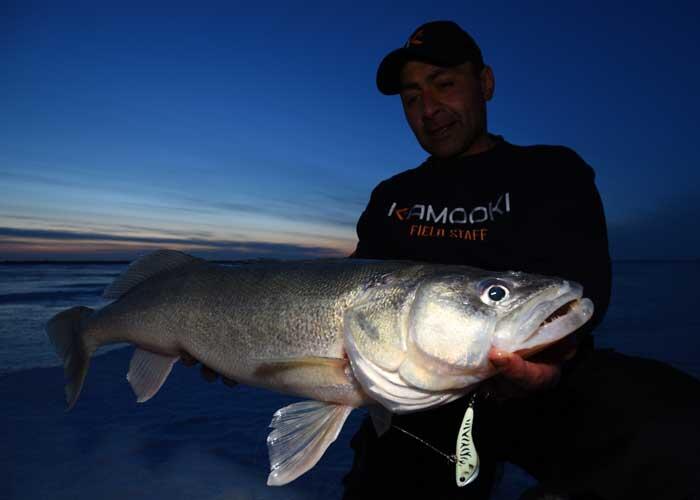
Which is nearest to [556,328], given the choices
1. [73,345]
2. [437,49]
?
[437,49]

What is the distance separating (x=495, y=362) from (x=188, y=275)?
7.30 ft

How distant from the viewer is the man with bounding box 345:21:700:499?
2299 millimetres

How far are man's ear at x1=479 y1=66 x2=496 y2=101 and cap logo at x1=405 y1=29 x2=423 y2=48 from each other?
618mm

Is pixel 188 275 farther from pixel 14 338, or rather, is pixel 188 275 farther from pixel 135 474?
pixel 14 338

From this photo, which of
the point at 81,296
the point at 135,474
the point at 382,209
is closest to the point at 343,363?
the point at 382,209

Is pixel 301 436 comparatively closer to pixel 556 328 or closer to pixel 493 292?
pixel 493 292

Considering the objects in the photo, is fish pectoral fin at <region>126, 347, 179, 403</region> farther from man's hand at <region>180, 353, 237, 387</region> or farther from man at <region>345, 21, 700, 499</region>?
man at <region>345, 21, 700, 499</region>

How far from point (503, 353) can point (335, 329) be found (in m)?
0.87

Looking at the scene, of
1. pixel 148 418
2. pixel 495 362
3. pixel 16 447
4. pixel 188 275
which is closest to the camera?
pixel 495 362

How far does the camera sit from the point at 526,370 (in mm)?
1814

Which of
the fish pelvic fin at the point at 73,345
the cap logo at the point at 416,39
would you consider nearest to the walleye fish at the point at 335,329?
the fish pelvic fin at the point at 73,345

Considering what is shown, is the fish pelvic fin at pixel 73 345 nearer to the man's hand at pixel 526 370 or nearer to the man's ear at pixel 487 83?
the man's hand at pixel 526 370

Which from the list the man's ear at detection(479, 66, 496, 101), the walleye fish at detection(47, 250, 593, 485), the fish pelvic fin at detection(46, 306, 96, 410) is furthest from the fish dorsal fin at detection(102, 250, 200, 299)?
the man's ear at detection(479, 66, 496, 101)

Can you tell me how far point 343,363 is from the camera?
2.24 m
